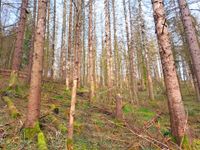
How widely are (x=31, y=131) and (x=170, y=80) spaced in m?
3.35

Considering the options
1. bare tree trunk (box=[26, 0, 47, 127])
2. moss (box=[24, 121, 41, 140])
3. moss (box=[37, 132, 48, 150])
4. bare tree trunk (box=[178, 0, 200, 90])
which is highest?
bare tree trunk (box=[178, 0, 200, 90])

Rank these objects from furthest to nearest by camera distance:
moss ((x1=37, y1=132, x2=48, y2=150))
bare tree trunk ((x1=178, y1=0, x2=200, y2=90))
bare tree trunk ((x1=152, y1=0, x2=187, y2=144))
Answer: bare tree trunk ((x1=178, y1=0, x2=200, y2=90)) → bare tree trunk ((x1=152, y1=0, x2=187, y2=144)) → moss ((x1=37, y1=132, x2=48, y2=150))

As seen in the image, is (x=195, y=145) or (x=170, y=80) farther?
(x=170, y=80)

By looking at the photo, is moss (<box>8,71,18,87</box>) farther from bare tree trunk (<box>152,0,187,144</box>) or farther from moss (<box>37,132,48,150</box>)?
bare tree trunk (<box>152,0,187,144</box>)

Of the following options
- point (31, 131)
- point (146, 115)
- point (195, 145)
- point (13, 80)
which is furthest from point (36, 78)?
point (146, 115)

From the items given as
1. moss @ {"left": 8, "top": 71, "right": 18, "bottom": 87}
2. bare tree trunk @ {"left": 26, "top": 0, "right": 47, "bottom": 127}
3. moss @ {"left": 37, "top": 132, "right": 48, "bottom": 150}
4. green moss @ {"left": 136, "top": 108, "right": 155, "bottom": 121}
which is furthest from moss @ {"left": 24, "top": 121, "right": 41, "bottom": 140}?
green moss @ {"left": 136, "top": 108, "right": 155, "bottom": 121}

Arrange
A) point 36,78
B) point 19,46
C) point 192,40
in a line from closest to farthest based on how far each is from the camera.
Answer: point 36,78 → point 192,40 → point 19,46

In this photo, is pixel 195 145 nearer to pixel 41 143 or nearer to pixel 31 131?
pixel 41 143

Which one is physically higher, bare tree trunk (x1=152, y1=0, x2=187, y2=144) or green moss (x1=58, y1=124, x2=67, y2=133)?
bare tree trunk (x1=152, y1=0, x2=187, y2=144)

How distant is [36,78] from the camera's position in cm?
612

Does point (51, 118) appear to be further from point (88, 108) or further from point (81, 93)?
point (81, 93)

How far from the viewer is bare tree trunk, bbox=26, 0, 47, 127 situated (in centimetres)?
588

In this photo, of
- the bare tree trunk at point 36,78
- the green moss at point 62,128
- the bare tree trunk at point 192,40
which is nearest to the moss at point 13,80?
the green moss at point 62,128

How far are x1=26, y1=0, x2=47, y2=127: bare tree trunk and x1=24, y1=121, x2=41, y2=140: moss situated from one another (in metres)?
0.10
